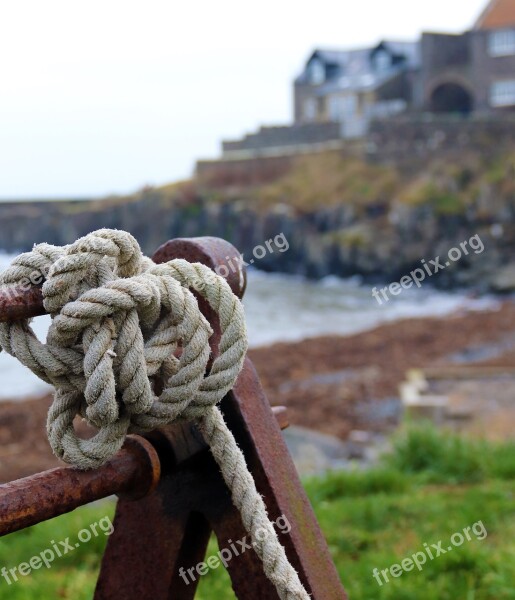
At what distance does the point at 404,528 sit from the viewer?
15.6ft

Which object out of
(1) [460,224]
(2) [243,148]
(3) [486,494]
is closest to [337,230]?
(1) [460,224]

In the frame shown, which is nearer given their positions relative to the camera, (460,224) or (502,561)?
(502,561)

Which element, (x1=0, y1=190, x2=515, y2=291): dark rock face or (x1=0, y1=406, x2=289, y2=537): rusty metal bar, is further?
(x1=0, y1=190, x2=515, y2=291): dark rock face

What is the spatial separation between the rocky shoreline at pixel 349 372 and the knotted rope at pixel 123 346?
9530mm

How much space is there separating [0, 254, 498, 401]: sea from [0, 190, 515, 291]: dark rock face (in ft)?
4.12

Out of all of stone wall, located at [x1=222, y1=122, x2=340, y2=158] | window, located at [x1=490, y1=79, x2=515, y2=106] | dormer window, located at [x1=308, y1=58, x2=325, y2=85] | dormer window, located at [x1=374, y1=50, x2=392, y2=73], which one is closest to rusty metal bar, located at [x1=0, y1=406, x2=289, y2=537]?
window, located at [x1=490, y1=79, x2=515, y2=106]

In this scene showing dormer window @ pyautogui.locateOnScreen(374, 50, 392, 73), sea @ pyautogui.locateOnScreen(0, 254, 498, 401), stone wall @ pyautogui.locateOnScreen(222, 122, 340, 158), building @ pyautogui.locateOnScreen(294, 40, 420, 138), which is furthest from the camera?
dormer window @ pyautogui.locateOnScreen(374, 50, 392, 73)

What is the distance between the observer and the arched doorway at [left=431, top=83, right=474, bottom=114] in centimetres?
5141

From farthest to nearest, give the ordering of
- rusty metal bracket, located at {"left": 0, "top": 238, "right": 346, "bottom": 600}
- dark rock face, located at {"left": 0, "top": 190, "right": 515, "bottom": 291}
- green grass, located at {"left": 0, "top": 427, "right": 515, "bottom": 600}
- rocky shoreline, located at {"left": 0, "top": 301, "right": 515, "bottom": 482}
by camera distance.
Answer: dark rock face, located at {"left": 0, "top": 190, "right": 515, "bottom": 291} → rocky shoreline, located at {"left": 0, "top": 301, "right": 515, "bottom": 482} → green grass, located at {"left": 0, "top": 427, "right": 515, "bottom": 600} → rusty metal bracket, located at {"left": 0, "top": 238, "right": 346, "bottom": 600}

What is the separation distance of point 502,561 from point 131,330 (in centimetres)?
285

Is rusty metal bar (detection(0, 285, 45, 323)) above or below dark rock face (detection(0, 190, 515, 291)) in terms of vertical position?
above

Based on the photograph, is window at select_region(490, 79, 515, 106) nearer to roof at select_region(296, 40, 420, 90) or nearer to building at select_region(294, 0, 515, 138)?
building at select_region(294, 0, 515, 138)

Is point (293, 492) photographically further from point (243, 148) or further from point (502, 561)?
point (243, 148)

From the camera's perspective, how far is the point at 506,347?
1831 cm
